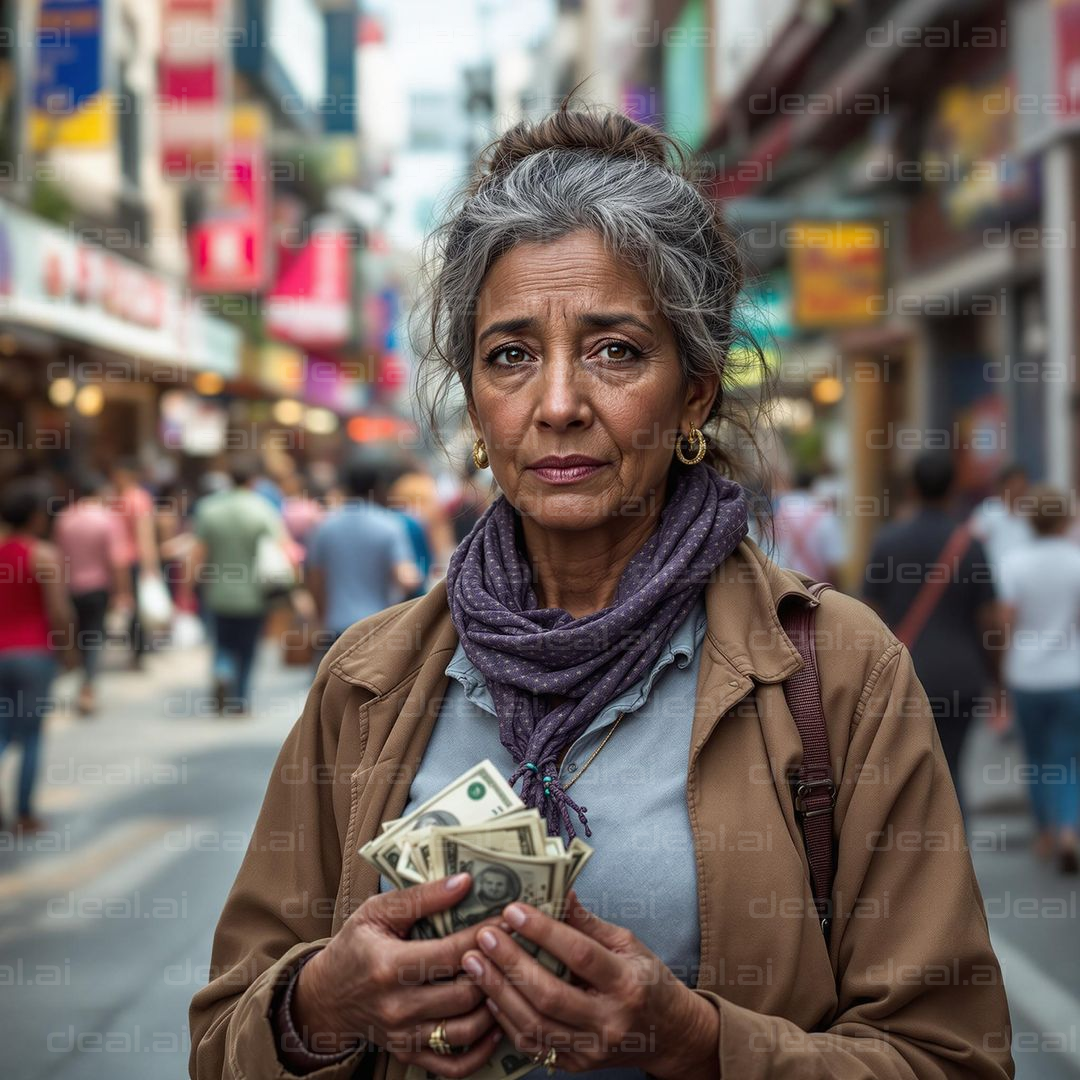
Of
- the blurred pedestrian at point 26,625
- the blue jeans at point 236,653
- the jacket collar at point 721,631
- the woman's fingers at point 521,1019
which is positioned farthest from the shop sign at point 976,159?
the woman's fingers at point 521,1019

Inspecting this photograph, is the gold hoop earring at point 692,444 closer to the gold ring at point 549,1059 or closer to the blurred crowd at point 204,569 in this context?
the gold ring at point 549,1059

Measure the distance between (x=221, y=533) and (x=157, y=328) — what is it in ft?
31.1

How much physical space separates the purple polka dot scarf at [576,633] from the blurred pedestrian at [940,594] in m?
4.39

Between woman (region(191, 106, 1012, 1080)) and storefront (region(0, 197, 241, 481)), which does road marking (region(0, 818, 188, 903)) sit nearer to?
woman (region(191, 106, 1012, 1080))

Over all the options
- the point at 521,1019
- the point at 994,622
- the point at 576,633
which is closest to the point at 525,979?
the point at 521,1019

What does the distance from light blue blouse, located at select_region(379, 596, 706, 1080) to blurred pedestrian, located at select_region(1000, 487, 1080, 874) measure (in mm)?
5242

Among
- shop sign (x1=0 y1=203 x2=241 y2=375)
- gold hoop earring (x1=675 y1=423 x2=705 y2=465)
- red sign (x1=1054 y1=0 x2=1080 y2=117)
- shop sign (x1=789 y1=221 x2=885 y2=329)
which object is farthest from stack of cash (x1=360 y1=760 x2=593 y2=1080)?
shop sign (x1=789 y1=221 x2=885 y2=329)

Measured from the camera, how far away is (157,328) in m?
19.8

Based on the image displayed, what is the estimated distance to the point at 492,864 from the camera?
163 cm

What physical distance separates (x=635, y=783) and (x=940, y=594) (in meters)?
4.73

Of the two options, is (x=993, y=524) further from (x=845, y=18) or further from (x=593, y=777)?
(x=845, y=18)

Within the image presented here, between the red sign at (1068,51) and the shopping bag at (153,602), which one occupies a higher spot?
the red sign at (1068,51)

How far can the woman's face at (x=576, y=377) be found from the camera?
2.00 meters

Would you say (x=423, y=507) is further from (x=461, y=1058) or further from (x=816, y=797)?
(x=461, y=1058)
